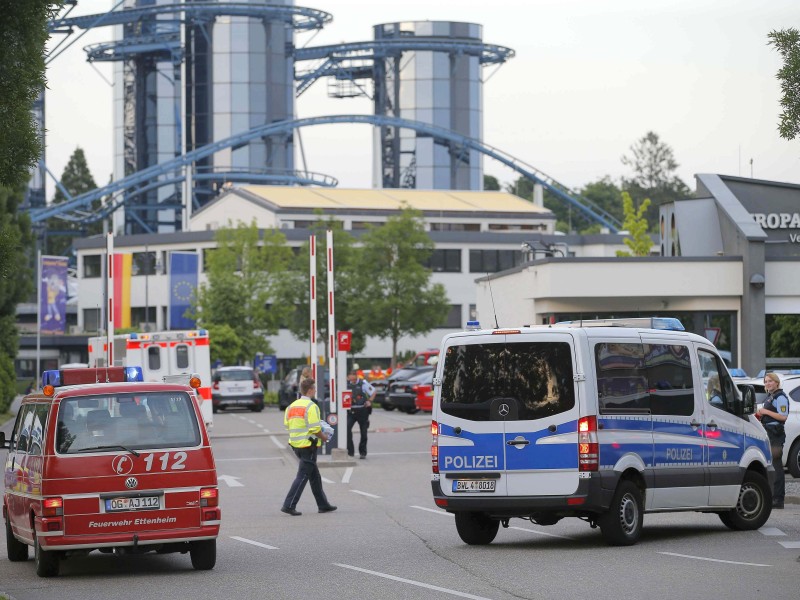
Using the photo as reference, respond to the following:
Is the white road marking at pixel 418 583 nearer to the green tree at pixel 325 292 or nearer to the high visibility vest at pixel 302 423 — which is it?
the high visibility vest at pixel 302 423

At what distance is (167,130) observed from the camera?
12612cm

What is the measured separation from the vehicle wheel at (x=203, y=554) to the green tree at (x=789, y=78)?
676 centimetres

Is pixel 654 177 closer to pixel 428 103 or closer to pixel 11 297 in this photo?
pixel 428 103

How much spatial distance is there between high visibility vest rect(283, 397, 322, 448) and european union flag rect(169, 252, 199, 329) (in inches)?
2261

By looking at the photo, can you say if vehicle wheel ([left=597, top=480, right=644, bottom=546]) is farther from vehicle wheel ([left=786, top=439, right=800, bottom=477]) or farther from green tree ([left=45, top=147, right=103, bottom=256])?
green tree ([left=45, top=147, right=103, bottom=256])

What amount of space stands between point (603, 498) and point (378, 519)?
5.21 metres

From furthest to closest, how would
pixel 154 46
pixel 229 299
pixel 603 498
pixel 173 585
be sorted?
pixel 154 46
pixel 229 299
pixel 603 498
pixel 173 585

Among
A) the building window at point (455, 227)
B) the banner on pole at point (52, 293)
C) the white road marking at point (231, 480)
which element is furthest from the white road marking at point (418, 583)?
the building window at point (455, 227)

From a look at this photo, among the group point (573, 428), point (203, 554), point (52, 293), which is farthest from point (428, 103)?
point (203, 554)

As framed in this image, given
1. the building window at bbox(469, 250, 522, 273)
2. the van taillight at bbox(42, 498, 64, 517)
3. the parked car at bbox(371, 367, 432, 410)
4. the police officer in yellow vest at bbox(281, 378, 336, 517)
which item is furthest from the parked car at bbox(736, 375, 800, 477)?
the building window at bbox(469, 250, 522, 273)

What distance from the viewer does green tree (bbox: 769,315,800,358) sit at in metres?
39.2

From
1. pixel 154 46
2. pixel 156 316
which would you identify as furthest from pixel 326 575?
pixel 154 46

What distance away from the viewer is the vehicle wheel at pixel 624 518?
591 inches

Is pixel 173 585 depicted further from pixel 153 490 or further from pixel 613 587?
pixel 613 587
